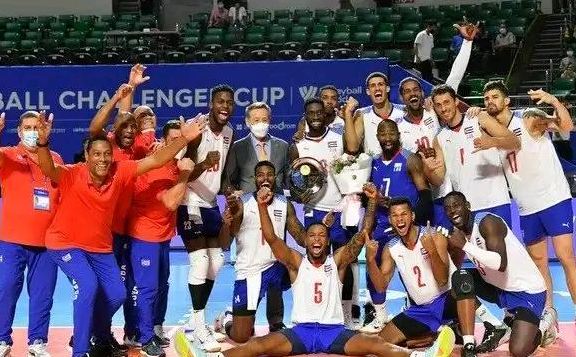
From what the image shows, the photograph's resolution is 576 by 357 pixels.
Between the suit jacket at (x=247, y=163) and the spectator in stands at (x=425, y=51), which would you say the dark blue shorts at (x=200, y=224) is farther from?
the spectator in stands at (x=425, y=51)

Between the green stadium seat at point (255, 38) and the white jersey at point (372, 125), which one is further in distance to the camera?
Result: the green stadium seat at point (255, 38)

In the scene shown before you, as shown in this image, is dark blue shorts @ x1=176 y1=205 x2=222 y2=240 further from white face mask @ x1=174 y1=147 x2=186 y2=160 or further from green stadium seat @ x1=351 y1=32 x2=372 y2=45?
green stadium seat @ x1=351 y1=32 x2=372 y2=45

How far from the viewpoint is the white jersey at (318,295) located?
7.66 metres

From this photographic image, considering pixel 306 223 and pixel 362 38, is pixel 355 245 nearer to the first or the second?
pixel 306 223

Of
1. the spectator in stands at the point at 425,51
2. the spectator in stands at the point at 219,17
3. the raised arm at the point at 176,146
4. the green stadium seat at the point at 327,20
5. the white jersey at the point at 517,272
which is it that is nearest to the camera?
the raised arm at the point at 176,146

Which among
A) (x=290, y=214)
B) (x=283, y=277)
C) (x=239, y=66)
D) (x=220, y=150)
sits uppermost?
A: (x=239, y=66)

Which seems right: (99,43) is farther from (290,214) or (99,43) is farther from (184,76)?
(290,214)

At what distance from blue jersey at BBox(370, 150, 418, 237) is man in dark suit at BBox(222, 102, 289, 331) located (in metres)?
0.78

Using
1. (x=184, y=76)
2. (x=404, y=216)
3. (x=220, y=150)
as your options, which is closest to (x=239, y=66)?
(x=184, y=76)

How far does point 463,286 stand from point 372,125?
1.87 metres

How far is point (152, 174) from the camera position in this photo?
8.01m

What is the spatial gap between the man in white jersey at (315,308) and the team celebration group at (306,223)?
0.01 metres

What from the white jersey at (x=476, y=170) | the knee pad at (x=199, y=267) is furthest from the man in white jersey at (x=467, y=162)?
the knee pad at (x=199, y=267)

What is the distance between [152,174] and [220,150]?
2.46ft
